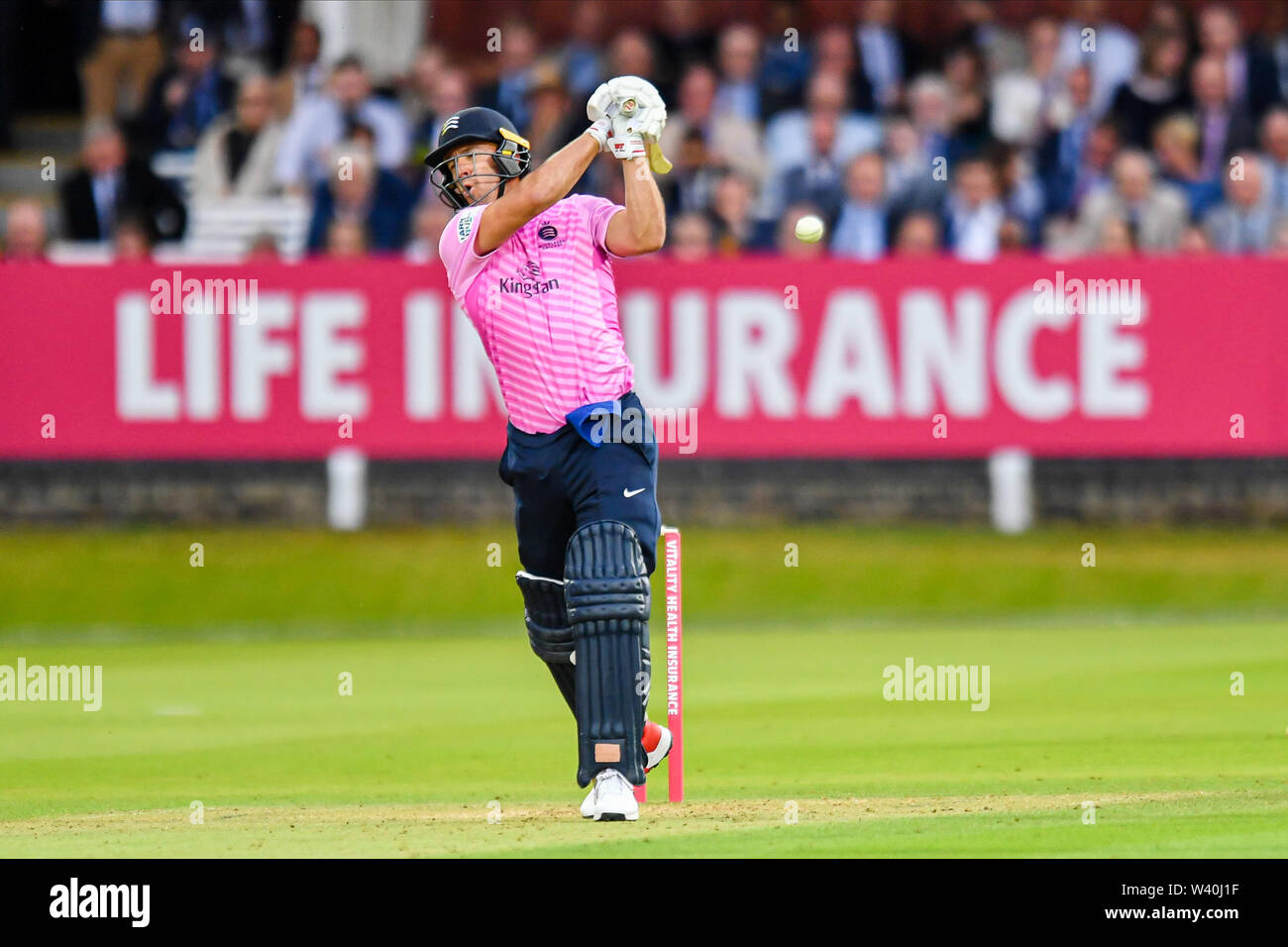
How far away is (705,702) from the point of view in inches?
487

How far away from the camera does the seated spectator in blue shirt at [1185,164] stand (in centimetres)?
1902

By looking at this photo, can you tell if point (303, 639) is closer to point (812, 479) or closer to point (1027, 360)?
point (812, 479)

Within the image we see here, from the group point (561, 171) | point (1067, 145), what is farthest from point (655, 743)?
point (1067, 145)

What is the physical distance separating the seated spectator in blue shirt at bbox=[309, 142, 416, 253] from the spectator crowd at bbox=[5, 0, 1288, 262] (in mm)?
21

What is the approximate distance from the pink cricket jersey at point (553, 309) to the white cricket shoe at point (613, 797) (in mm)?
1186

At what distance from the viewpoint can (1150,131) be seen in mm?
19953

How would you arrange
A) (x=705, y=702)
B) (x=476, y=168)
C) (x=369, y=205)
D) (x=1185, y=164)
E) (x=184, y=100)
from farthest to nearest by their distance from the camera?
(x=184, y=100), (x=1185, y=164), (x=369, y=205), (x=705, y=702), (x=476, y=168)

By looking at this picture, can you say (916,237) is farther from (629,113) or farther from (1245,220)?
(629,113)

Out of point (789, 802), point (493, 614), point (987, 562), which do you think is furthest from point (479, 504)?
point (789, 802)

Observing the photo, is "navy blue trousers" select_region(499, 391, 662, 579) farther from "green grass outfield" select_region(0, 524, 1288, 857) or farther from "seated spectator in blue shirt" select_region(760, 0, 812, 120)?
"seated spectator in blue shirt" select_region(760, 0, 812, 120)

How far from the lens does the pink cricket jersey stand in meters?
8.16

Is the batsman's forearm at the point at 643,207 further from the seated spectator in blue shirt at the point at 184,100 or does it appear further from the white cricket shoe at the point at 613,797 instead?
the seated spectator in blue shirt at the point at 184,100

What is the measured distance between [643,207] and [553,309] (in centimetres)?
54

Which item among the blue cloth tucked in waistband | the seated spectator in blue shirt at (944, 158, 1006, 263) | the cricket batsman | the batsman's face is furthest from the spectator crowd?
the blue cloth tucked in waistband
